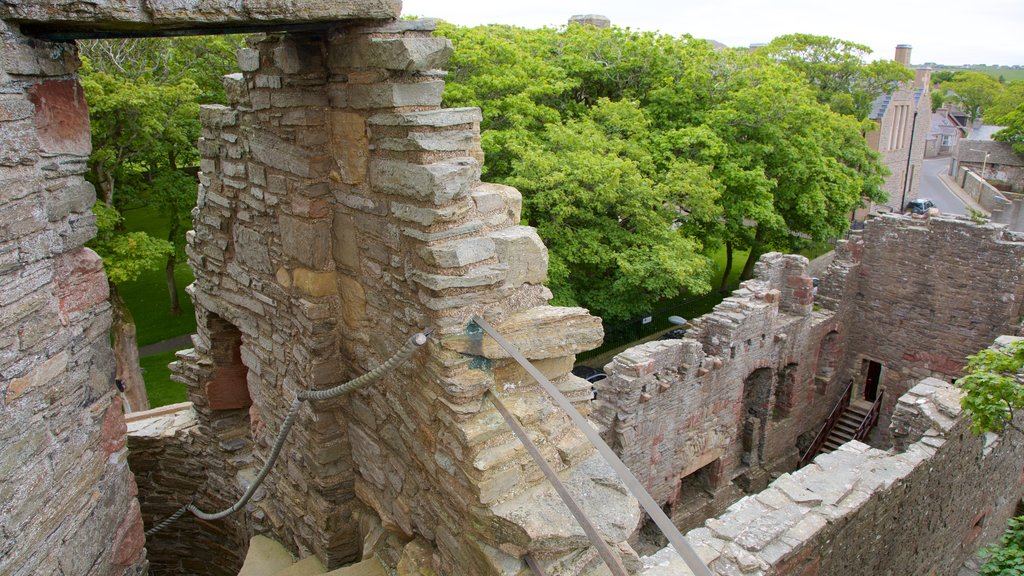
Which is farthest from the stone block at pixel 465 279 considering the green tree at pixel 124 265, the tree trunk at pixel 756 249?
the tree trunk at pixel 756 249

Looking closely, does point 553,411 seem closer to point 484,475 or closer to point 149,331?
point 484,475

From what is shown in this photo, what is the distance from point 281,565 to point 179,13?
4.64 m

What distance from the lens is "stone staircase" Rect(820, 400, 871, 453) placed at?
16312 millimetres

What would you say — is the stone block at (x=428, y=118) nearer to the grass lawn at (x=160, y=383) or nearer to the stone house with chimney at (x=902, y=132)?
the grass lawn at (x=160, y=383)

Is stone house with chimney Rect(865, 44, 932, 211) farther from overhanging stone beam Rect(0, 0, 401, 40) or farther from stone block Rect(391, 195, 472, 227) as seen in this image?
overhanging stone beam Rect(0, 0, 401, 40)

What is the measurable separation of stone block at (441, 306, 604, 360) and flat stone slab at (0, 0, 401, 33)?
1.83 meters

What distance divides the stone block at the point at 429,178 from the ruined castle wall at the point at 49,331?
1.56 m

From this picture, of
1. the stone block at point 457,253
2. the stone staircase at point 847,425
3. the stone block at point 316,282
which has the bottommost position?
the stone staircase at point 847,425

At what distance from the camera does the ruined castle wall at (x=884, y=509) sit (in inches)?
290

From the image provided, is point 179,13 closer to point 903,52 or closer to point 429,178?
point 429,178

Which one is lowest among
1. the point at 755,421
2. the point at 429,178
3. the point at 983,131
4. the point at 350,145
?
the point at 755,421

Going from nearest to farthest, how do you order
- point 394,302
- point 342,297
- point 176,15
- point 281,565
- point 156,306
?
point 176,15, point 394,302, point 342,297, point 281,565, point 156,306

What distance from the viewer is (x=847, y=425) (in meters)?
16.8

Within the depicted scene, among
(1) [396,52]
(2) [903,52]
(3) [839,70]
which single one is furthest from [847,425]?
(2) [903,52]
